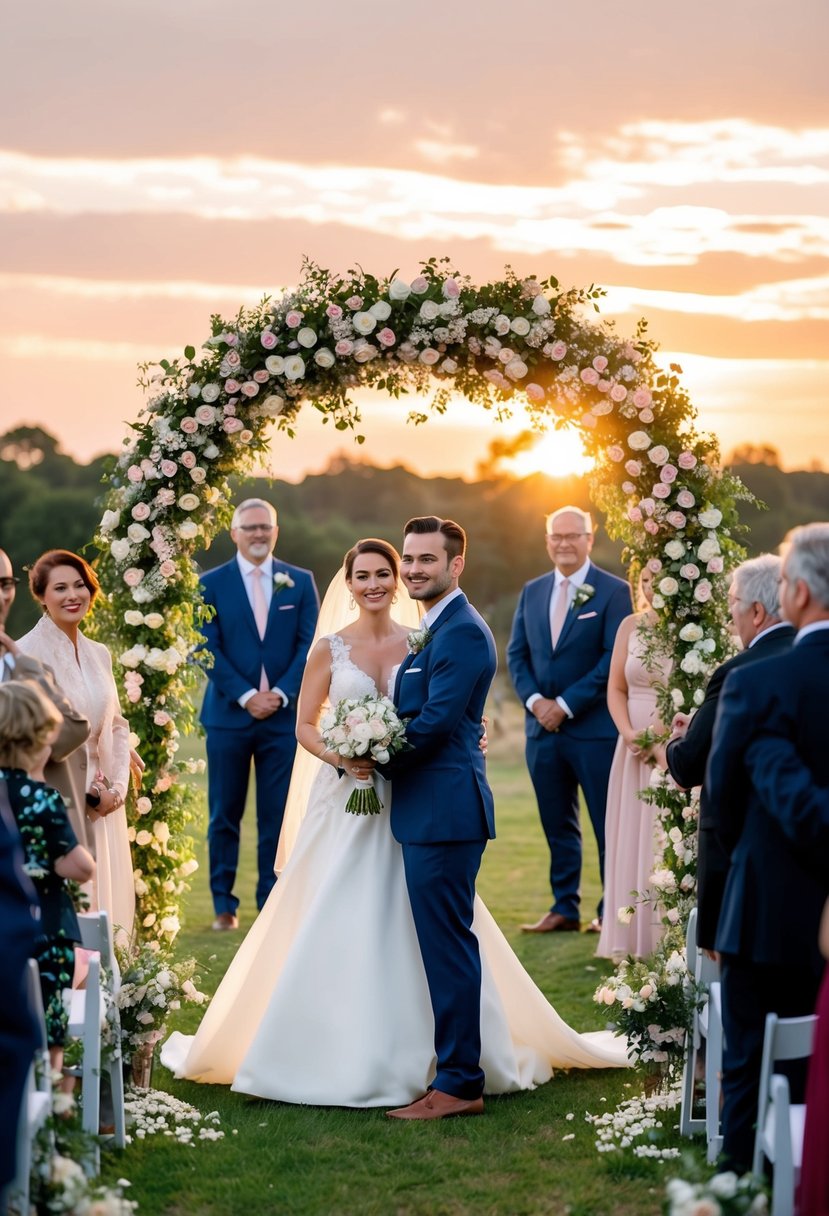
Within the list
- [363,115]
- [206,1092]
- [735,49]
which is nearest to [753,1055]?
[206,1092]

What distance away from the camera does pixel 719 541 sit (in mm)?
6980

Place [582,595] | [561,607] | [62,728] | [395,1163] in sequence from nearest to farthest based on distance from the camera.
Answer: [395,1163]
[62,728]
[582,595]
[561,607]

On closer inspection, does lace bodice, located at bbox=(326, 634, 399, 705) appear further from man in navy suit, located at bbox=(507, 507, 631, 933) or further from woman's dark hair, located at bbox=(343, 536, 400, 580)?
man in navy suit, located at bbox=(507, 507, 631, 933)

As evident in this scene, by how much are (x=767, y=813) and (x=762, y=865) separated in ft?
0.51

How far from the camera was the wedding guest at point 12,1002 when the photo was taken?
12.3 feet

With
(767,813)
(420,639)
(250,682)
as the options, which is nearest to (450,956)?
(420,639)

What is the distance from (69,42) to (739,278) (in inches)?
271

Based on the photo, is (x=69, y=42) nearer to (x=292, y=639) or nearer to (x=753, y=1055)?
(x=292, y=639)

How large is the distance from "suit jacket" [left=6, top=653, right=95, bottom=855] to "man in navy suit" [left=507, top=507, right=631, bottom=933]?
381cm

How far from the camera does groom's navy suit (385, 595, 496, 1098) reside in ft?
19.5

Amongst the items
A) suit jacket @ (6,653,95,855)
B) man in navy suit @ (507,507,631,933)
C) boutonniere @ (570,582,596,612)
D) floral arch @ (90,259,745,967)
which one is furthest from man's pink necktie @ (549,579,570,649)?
suit jacket @ (6,653,95,855)

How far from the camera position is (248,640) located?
994 centimetres

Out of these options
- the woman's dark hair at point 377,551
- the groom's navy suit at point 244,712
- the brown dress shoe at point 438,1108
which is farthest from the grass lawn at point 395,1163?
the groom's navy suit at point 244,712

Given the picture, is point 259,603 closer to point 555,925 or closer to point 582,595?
point 582,595
